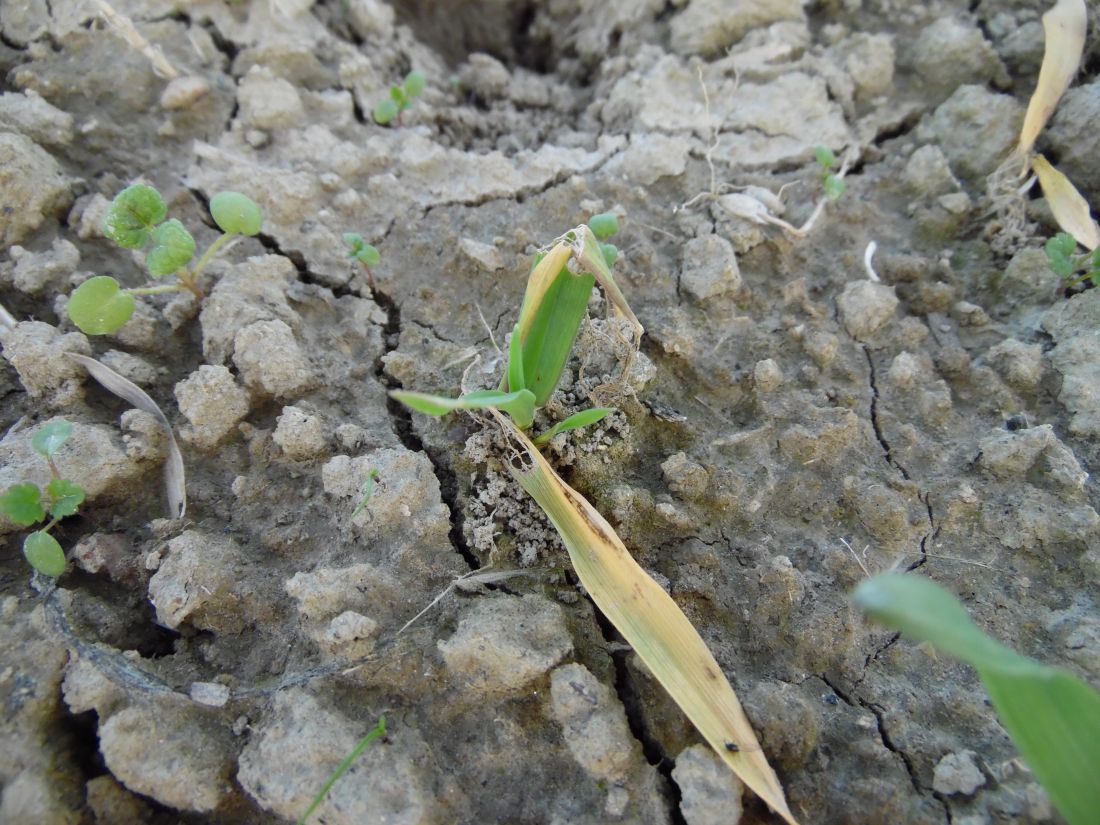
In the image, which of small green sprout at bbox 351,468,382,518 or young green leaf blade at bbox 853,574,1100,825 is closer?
young green leaf blade at bbox 853,574,1100,825

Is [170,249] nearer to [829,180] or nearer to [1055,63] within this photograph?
[829,180]

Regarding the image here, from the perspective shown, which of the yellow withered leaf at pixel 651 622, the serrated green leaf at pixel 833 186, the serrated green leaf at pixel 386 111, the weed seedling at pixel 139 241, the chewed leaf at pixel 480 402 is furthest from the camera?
the serrated green leaf at pixel 386 111

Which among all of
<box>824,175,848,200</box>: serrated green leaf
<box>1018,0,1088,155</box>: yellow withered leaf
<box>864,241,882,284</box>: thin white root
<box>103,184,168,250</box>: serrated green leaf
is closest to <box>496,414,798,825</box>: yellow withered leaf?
<box>103,184,168,250</box>: serrated green leaf

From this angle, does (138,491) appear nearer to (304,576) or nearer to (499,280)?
Answer: (304,576)

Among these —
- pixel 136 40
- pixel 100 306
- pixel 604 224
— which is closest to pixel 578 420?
pixel 604 224

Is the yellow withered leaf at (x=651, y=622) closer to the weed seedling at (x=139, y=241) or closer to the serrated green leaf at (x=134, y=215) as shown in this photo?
the weed seedling at (x=139, y=241)

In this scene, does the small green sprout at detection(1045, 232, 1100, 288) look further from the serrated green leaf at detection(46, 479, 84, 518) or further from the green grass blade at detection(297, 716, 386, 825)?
the serrated green leaf at detection(46, 479, 84, 518)

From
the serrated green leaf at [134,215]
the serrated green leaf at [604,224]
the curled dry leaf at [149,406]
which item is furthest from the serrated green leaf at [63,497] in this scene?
the serrated green leaf at [604,224]
